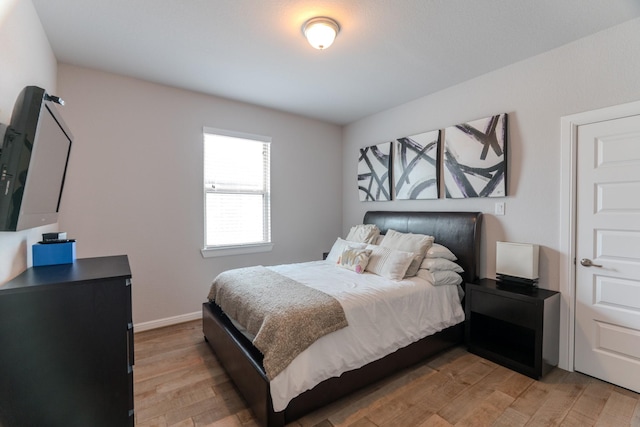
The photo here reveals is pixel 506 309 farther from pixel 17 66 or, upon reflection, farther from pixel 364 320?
pixel 17 66

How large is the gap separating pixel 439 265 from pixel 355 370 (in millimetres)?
1259

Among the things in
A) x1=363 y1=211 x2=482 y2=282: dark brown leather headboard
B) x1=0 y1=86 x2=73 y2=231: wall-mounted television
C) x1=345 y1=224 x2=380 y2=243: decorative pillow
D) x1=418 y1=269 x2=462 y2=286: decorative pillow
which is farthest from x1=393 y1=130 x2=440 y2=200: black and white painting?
x1=0 y1=86 x2=73 y2=231: wall-mounted television

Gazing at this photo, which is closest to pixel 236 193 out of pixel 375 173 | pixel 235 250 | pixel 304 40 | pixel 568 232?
pixel 235 250

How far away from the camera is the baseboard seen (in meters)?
3.03

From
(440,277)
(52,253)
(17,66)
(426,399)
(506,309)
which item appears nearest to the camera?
(17,66)

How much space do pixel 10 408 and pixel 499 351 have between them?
10.4 feet

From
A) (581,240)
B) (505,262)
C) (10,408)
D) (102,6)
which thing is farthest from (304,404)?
(102,6)

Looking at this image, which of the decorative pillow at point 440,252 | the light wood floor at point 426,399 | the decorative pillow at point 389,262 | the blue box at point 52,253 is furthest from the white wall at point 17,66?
the decorative pillow at point 440,252

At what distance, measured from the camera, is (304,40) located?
2.29 metres

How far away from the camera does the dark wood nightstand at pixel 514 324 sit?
2.23m

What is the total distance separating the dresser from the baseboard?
1.80m

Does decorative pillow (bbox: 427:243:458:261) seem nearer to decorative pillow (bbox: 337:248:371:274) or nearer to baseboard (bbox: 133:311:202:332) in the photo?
decorative pillow (bbox: 337:248:371:274)

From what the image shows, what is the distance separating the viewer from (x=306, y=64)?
267 centimetres

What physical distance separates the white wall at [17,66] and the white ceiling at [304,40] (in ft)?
0.71
